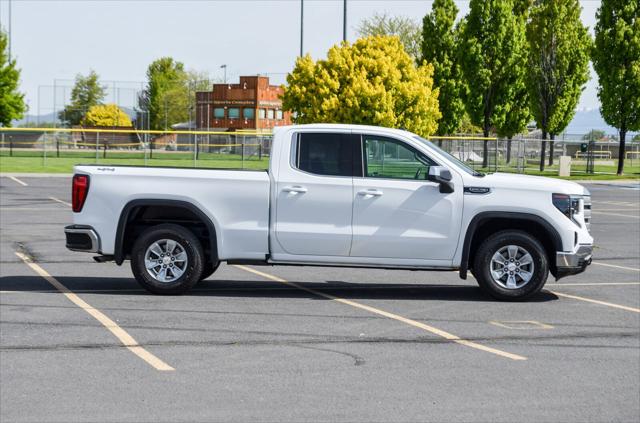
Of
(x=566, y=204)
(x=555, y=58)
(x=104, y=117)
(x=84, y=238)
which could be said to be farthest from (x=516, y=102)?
(x=104, y=117)

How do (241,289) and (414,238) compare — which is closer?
(414,238)

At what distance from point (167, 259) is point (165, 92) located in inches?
4520

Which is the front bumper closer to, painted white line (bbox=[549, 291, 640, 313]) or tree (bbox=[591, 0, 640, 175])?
painted white line (bbox=[549, 291, 640, 313])

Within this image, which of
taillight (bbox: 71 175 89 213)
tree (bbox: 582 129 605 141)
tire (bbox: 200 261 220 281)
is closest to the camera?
taillight (bbox: 71 175 89 213)

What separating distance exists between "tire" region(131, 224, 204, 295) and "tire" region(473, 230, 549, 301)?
330cm

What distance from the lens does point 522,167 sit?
5100cm

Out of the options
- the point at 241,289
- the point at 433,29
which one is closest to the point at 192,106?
the point at 433,29

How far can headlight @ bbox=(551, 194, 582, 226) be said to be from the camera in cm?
1155

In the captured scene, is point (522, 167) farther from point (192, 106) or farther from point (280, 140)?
point (192, 106)

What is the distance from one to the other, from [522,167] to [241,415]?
45.7 meters

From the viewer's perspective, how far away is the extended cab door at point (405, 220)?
37.8ft

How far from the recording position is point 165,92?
12400 centimetres

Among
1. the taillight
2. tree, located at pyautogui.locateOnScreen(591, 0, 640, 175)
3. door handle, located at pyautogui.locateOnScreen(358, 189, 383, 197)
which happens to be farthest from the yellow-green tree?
door handle, located at pyautogui.locateOnScreen(358, 189, 383, 197)

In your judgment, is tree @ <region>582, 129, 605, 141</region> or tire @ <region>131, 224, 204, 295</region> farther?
Result: tree @ <region>582, 129, 605, 141</region>
